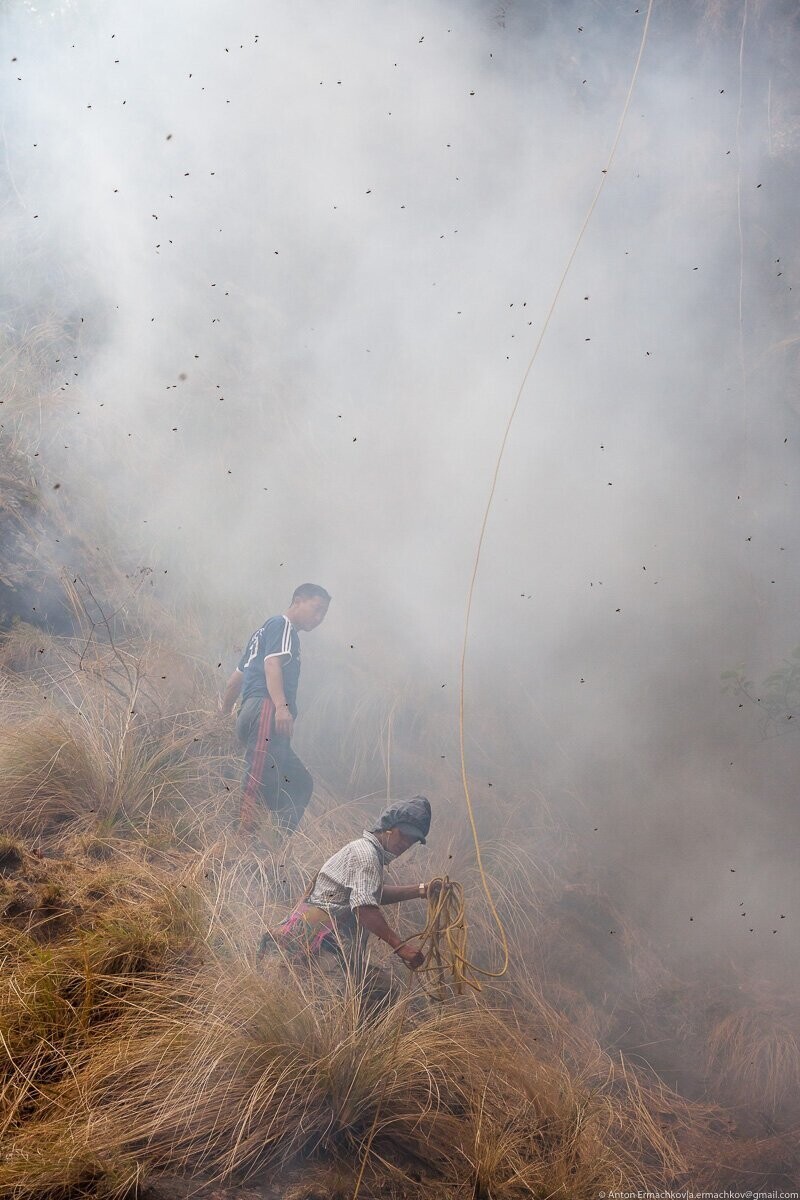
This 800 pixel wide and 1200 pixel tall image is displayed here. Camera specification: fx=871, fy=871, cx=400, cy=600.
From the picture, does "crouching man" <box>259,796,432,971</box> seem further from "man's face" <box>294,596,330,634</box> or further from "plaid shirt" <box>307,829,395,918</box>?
"man's face" <box>294,596,330,634</box>

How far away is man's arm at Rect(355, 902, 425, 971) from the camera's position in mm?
2396

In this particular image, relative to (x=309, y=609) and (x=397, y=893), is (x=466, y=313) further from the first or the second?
(x=397, y=893)

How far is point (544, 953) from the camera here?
372 centimetres

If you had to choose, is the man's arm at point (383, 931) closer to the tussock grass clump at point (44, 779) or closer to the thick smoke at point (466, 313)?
the tussock grass clump at point (44, 779)

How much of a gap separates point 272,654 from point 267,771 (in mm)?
457

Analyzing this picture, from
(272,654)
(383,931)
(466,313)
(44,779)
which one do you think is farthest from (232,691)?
(466,313)

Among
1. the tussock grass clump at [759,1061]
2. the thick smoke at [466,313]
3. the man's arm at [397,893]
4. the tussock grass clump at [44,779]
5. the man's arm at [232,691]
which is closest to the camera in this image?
the man's arm at [397,893]

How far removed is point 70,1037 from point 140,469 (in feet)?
11.7

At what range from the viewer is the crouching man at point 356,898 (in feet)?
8.05

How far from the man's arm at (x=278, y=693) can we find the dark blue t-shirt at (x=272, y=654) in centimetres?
3

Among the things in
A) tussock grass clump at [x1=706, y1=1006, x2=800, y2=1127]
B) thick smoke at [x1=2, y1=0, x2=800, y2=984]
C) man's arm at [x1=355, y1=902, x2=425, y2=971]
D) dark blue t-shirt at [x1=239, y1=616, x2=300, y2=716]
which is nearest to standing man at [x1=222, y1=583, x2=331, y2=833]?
dark blue t-shirt at [x1=239, y1=616, x2=300, y2=716]

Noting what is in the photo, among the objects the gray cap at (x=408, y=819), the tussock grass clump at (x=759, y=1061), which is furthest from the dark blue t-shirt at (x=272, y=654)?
the tussock grass clump at (x=759, y=1061)

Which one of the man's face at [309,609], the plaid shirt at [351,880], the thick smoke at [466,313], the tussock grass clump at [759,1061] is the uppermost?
the thick smoke at [466,313]

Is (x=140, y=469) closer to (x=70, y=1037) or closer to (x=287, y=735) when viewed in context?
(x=287, y=735)
